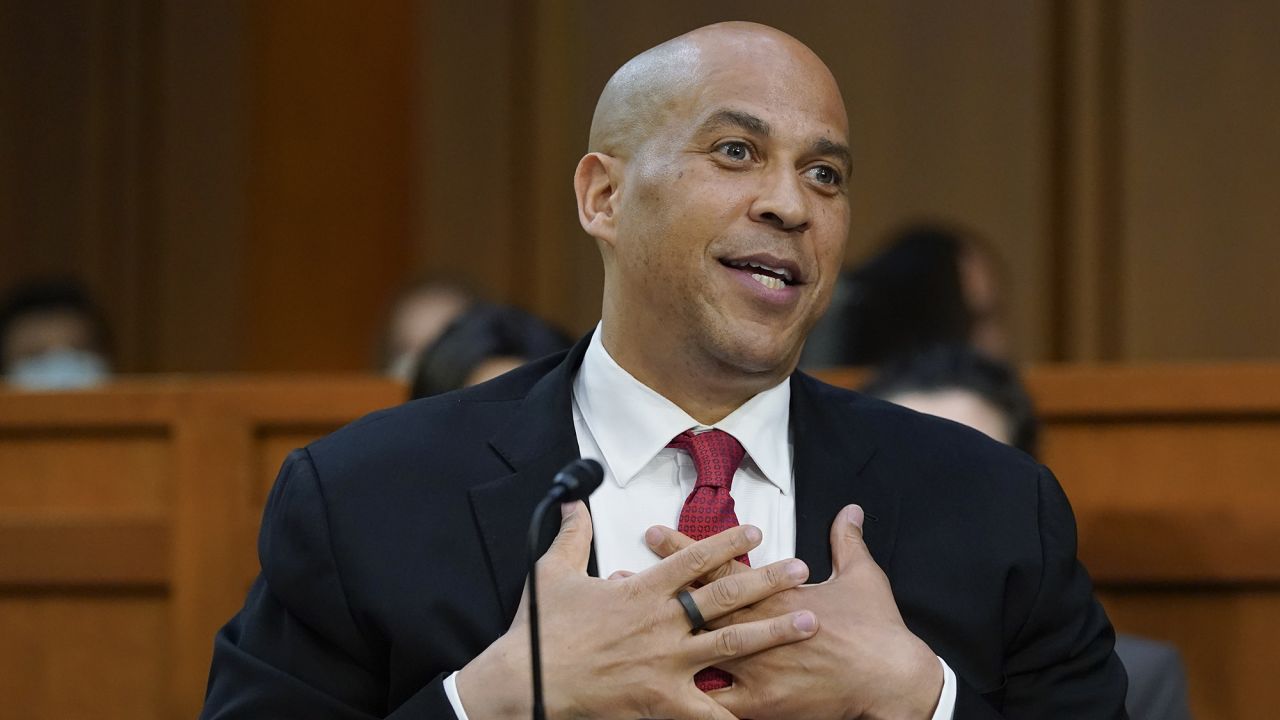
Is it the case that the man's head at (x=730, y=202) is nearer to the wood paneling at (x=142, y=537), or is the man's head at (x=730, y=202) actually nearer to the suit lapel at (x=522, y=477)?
the suit lapel at (x=522, y=477)

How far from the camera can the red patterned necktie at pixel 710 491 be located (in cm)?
147

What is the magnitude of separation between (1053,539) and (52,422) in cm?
199

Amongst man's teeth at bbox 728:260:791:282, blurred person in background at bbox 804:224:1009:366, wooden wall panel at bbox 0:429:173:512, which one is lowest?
wooden wall panel at bbox 0:429:173:512

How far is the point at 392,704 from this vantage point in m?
1.50

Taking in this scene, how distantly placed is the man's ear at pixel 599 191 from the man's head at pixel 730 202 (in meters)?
0.03

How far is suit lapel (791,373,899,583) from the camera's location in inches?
61.2

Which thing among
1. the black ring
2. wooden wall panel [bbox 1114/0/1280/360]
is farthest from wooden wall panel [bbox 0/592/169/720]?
wooden wall panel [bbox 1114/0/1280/360]

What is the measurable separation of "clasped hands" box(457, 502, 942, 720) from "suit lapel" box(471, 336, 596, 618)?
2.5 inches

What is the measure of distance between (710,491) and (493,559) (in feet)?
0.75

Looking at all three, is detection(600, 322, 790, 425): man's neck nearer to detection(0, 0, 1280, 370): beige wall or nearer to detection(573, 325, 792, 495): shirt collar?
detection(573, 325, 792, 495): shirt collar

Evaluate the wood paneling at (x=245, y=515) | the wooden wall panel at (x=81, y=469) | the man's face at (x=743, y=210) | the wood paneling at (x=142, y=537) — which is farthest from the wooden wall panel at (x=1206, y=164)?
the man's face at (x=743, y=210)

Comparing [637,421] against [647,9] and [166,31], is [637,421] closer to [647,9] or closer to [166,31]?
[647,9]

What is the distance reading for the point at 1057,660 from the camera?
155 cm

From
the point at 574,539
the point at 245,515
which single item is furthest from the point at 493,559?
the point at 245,515
